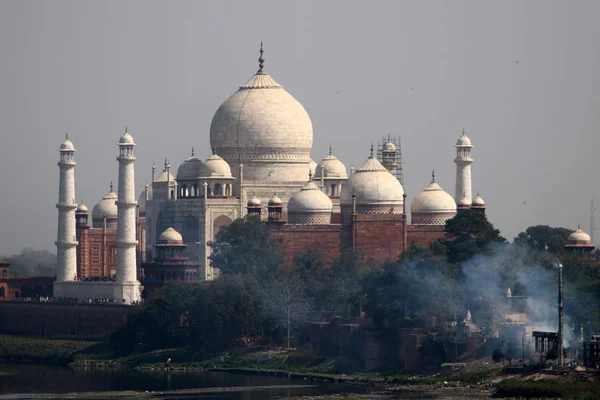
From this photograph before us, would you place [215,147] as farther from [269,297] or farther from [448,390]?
[448,390]

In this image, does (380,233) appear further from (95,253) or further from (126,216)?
(95,253)

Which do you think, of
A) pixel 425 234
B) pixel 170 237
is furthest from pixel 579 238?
pixel 170 237

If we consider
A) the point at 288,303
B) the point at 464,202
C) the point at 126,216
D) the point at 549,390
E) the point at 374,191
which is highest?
the point at 374,191

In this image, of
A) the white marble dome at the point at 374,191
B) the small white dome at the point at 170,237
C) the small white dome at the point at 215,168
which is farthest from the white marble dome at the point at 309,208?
the small white dome at the point at 170,237

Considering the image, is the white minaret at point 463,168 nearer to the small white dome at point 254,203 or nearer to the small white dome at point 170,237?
the small white dome at point 254,203

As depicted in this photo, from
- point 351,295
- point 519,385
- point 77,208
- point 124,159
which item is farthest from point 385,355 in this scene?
point 77,208

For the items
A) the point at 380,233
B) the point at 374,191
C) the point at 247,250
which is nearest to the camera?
the point at 247,250

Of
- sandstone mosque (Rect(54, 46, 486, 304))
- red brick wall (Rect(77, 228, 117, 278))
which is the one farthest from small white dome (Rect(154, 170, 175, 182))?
red brick wall (Rect(77, 228, 117, 278))

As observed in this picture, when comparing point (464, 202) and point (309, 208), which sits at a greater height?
point (464, 202)
